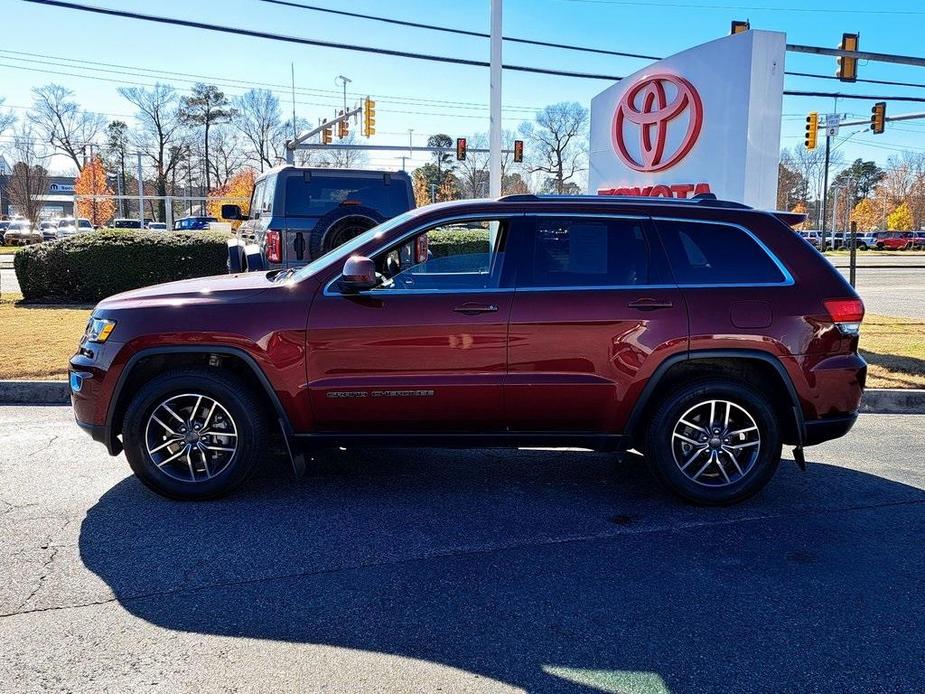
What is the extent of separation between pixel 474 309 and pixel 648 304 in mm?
1067

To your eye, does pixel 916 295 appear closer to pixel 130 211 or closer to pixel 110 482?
pixel 110 482

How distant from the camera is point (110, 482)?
5.04 meters

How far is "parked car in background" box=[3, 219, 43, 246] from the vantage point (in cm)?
4969

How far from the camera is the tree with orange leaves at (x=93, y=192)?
74062 millimetres

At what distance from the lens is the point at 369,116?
28562 mm

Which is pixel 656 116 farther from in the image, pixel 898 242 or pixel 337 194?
pixel 898 242

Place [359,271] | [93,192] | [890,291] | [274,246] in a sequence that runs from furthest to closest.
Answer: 1. [93,192]
2. [890,291]
3. [274,246]
4. [359,271]

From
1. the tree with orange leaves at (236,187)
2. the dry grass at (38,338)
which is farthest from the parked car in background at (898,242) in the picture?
the dry grass at (38,338)

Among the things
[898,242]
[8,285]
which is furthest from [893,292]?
[898,242]

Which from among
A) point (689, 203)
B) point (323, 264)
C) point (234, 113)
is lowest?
point (323, 264)

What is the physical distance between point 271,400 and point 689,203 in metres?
2.95

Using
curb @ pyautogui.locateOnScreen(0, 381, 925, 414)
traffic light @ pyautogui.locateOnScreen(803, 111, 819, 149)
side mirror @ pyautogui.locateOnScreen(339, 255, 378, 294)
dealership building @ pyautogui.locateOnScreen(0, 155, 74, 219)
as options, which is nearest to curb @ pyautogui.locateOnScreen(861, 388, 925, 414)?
curb @ pyautogui.locateOnScreen(0, 381, 925, 414)

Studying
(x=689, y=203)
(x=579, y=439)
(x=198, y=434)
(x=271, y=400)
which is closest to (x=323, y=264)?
(x=271, y=400)

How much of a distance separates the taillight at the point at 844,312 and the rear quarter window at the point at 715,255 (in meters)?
0.33
